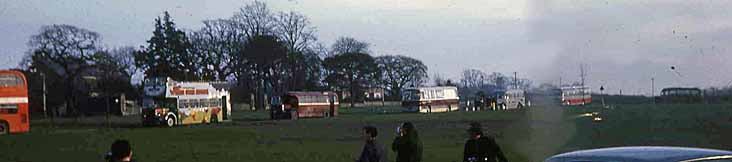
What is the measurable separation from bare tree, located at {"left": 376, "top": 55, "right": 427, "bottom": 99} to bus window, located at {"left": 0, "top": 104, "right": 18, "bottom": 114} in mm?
83885

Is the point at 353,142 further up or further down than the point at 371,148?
further down

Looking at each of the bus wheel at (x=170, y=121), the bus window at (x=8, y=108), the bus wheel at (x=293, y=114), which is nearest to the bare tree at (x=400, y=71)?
the bus wheel at (x=293, y=114)

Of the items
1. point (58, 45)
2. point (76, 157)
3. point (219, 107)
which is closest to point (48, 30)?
point (58, 45)

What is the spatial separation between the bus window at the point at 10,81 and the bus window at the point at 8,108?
1.10 metres

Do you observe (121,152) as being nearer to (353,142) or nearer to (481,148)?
(481,148)

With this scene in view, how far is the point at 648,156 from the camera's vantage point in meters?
6.84

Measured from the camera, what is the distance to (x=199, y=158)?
28.2 metres

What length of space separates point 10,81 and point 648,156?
161 feet

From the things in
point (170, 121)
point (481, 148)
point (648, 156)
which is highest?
point (648, 156)

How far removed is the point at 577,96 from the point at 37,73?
54792 mm

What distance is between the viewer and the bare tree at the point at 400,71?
134 metres

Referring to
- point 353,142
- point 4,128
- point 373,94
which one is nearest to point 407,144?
point 353,142

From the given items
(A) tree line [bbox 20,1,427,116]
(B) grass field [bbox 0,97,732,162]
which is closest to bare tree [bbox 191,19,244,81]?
(A) tree line [bbox 20,1,427,116]

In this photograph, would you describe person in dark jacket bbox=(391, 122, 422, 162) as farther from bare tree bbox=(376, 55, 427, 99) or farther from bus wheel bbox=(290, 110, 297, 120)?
bare tree bbox=(376, 55, 427, 99)
